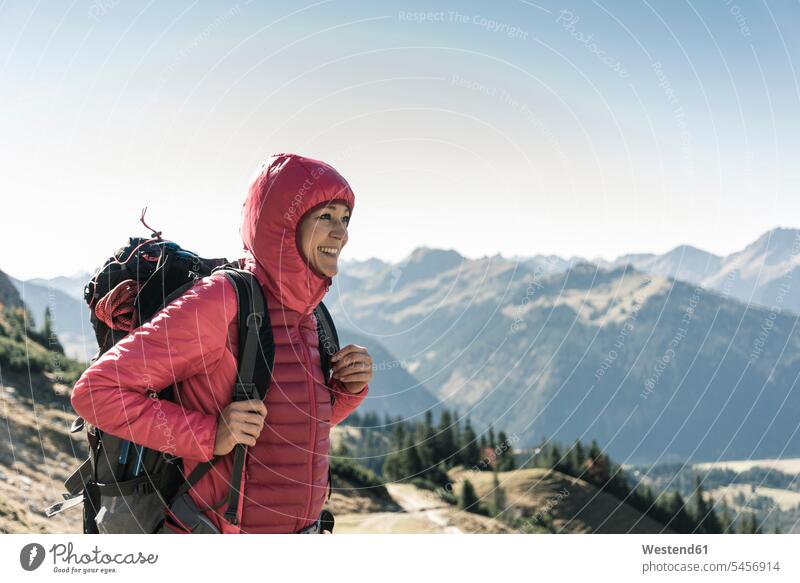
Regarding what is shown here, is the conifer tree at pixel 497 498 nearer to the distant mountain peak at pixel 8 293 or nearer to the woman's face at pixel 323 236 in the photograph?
the distant mountain peak at pixel 8 293

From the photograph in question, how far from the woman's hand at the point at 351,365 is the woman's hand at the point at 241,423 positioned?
30.5 inches

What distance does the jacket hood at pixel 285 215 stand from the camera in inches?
161

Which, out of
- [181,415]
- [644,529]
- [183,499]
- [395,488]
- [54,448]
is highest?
[181,415]

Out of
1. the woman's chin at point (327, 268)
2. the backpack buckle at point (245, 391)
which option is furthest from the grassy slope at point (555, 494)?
the backpack buckle at point (245, 391)

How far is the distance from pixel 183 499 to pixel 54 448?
81.4 feet

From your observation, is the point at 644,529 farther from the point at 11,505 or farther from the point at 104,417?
the point at 104,417

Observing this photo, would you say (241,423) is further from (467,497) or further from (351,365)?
(467,497)

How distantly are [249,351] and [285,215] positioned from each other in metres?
0.81

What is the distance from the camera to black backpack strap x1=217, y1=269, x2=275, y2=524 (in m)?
3.85

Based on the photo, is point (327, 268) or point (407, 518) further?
point (407, 518)

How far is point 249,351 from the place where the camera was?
3846 mm

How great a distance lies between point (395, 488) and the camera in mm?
44938

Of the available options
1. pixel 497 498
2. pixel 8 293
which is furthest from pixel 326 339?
pixel 8 293
